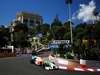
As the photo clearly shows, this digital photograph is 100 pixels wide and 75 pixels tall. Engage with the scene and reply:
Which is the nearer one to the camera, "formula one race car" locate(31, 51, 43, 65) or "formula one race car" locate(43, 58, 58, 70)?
"formula one race car" locate(43, 58, 58, 70)

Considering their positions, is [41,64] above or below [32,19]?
below

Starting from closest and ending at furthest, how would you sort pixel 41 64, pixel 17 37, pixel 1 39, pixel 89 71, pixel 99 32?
pixel 89 71 → pixel 41 64 → pixel 99 32 → pixel 1 39 → pixel 17 37

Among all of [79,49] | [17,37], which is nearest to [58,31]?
Answer: [17,37]

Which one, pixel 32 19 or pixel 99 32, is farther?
pixel 32 19

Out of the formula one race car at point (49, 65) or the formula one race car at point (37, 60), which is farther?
the formula one race car at point (37, 60)

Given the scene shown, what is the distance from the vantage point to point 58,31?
10775 centimetres

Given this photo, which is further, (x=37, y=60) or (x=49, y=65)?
(x=37, y=60)

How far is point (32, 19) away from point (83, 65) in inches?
→ 7076

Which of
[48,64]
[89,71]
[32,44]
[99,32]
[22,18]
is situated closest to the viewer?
[89,71]

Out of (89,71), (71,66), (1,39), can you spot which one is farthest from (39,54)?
(1,39)

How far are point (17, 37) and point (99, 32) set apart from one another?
4666 centimetres

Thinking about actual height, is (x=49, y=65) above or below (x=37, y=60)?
below

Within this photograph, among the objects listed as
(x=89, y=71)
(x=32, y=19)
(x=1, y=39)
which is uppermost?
(x=32, y=19)

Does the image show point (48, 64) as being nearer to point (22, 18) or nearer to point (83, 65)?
point (83, 65)
